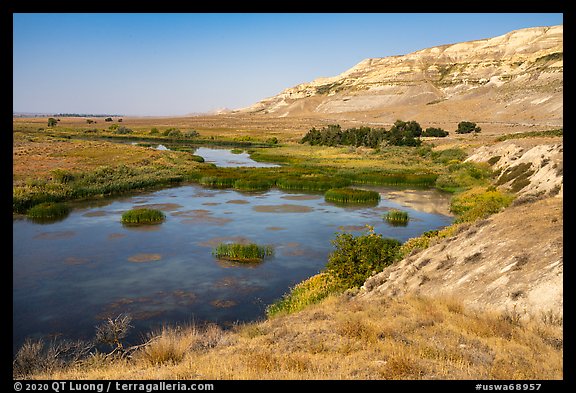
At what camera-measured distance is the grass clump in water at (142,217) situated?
102 feet

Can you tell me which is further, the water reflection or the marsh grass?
the marsh grass

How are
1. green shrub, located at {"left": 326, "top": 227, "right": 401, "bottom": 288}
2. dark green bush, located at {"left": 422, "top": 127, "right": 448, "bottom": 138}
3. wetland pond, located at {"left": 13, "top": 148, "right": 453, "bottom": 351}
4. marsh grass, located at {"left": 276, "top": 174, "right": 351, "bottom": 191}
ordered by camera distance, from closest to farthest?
wetland pond, located at {"left": 13, "top": 148, "right": 453, "bottom": 351} → green shrub, located at {"left": 326, "top": 227, "right": 401, "bottom": 288} → marsh grass, located at {"left": 276, "top": 174, "right": 351, "bottom": 191} → dark green bush, located at {"left": 422, "top": 127, "right": 448, "bottom": 138}

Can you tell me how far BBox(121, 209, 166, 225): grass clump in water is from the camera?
102 ft

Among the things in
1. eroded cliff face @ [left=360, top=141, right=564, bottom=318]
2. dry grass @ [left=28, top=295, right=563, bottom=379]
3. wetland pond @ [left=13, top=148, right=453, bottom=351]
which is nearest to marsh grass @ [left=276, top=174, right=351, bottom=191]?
wetland pond @ [left=13, top=148, right=453, bottom=351]

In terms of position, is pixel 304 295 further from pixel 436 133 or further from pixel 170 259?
pixel 436 133

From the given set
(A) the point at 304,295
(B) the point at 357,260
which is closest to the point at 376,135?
(B) the point at 357,260

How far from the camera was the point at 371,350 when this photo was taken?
890cm

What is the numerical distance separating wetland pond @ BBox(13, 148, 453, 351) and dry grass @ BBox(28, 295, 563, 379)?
5.36 m

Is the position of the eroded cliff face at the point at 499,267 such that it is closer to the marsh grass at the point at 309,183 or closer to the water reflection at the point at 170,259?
the water reflection at the point at 170,259

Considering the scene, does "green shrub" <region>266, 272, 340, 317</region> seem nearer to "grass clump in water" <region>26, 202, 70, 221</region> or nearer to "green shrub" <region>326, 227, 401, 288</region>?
"green shrub" <region>326, 227, 401, 288</region>

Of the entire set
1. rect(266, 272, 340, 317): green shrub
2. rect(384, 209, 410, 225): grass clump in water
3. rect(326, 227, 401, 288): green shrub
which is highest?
rect(326, 227, 401, 288): green shrub

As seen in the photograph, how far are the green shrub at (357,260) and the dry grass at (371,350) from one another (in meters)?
5.62

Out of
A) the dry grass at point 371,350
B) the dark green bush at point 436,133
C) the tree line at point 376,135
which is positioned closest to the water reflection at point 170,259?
the dry grass at point 371,350
